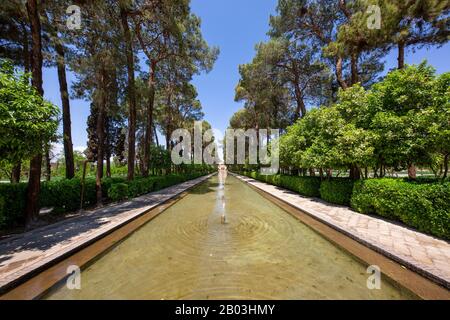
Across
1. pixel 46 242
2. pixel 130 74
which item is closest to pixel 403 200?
pixel 46 242

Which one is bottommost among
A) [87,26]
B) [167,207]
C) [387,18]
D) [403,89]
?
[167,207]

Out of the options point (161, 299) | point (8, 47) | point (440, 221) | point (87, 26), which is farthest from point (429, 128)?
point (8, 47)

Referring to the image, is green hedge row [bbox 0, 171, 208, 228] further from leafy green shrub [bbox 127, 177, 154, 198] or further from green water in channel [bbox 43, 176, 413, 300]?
green water in channel [bbox 43, 176, 413, 300]

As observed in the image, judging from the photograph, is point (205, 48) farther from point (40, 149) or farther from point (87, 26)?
point (40, 149)

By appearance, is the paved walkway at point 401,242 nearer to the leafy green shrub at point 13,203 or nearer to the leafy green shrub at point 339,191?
the leafy green shrub at point 339,191

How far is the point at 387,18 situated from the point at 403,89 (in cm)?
388

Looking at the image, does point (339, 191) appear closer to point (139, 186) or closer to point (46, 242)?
point (46, 242)

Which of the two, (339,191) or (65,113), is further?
(65,113)

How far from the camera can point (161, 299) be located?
2.88 metres

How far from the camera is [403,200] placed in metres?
5.68

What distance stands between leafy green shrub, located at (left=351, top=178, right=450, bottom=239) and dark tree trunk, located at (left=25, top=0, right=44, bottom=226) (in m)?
11.3

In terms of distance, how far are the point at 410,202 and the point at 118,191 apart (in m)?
12.2

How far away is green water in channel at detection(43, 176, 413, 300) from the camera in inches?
119
